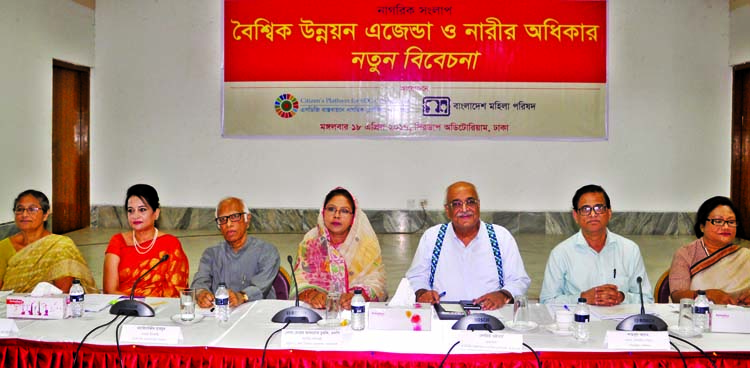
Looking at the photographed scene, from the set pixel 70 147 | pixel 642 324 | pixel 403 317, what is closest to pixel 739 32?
pixel 642 324

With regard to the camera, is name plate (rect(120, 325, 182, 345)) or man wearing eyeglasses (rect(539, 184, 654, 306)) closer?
name plate (rect(120, 325, 182, 345))

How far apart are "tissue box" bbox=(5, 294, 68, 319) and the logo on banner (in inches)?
258

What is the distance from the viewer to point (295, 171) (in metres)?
9.04

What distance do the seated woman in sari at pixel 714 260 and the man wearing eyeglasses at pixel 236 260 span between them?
6.14ft

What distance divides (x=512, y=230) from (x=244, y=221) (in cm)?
597

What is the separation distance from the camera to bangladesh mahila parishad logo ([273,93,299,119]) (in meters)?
8.77

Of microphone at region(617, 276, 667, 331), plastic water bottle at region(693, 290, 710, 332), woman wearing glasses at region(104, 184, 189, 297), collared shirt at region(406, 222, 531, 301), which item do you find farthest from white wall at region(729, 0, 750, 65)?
woman wearing glasses at region(104, 184, 189, 297)

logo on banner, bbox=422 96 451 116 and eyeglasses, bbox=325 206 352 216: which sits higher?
logo on banner, bbox=422 96 451 116

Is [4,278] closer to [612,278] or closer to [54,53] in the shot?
[612,278]

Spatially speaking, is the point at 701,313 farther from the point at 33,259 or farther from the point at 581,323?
the point at 33,259

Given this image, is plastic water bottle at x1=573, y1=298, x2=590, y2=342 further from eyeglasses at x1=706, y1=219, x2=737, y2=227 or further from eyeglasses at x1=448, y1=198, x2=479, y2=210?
eyeglasses at x1=706, y1=219, x2=737, y2=227

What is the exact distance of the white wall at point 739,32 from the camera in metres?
8.19

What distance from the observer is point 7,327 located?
2.39 m

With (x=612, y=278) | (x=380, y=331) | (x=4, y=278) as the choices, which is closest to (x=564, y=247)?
(x=612, y=278)
